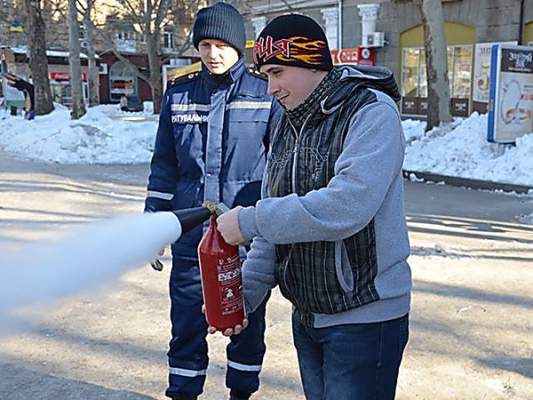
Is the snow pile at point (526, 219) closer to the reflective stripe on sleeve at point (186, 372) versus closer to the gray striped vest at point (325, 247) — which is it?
the reflective stripe on sleeve at point (186, 372)

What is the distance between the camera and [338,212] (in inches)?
78.9

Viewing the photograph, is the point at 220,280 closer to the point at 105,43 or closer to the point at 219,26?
the point at 219,26

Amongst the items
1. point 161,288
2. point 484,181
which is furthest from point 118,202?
point 484,181

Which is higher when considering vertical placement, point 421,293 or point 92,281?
point 92,281

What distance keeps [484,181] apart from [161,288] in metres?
7.99

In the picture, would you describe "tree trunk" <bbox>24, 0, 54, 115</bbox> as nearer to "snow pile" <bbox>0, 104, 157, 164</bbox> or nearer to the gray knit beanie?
"snow pile" <bbox>0, 104, 157, 164</bbox>

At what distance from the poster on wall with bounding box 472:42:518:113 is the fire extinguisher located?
68.7 ft

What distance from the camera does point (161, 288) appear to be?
591cm

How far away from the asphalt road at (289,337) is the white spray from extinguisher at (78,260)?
3.1 inches

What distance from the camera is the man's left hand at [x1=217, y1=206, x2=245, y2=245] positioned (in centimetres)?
216

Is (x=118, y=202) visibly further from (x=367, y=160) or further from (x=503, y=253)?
(x=367, y=160)

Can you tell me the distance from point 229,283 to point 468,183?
10.8 meters

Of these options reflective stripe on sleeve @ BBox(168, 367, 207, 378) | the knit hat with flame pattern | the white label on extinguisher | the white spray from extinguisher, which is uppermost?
the knit hat with flame pattern

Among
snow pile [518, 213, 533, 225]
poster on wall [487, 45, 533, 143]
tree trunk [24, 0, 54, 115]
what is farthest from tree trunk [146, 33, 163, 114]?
snow pile [518, 213, 533, 225]
